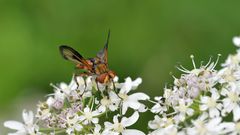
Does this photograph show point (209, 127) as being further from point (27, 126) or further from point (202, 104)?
point (27, 126)

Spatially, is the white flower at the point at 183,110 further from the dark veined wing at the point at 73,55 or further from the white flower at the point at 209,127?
the dark veined wing at the point at 73,55

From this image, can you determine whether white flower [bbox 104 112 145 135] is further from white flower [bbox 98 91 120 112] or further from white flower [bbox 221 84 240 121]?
white flower [bbox 221 84 240 121]

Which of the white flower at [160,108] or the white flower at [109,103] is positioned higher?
the white flower at [109,103]

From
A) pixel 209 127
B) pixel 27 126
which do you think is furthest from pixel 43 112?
pixel 209 127

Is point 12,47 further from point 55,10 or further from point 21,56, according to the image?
point 55,10

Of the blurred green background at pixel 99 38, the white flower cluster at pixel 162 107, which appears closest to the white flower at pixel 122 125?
the white flower cluster at pixel 162 107

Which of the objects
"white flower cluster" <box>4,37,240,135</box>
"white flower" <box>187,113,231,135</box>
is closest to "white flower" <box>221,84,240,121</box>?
"white flower cluster" <box>4,37,240,135</box>

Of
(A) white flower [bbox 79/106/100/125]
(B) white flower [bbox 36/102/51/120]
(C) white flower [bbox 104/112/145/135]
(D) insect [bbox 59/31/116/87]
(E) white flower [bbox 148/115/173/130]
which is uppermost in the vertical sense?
(D) insect [bbox 59/31/116/87]

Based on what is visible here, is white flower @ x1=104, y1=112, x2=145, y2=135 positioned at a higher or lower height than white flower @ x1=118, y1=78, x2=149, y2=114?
lower
